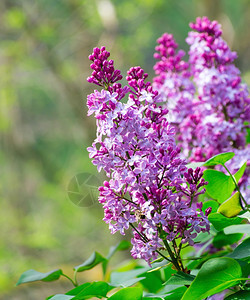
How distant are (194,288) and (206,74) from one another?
573mm

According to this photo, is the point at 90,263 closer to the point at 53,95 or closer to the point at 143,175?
the point at 143,175

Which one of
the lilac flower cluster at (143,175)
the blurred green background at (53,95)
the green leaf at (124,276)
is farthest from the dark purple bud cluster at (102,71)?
the blurred green background at (53,95)

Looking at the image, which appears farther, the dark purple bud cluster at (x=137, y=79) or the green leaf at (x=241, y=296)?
the dark purple bud cluster at (x=137, y=79)

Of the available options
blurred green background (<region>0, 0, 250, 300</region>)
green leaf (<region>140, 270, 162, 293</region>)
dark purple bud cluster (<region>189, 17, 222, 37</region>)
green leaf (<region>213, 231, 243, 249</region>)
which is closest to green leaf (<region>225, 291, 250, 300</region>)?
green leaf (<region>213, 231, 243, 249</region>)

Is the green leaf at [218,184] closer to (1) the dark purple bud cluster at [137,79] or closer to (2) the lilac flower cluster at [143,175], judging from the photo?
(2) the lilac flower cluster at [143,175]

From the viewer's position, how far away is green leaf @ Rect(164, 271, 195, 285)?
0.56m

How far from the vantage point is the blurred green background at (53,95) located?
4488 millimetres

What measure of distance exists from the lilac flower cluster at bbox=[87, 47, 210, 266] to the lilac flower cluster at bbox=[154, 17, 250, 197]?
1.01 ft

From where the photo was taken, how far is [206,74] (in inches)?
37.8

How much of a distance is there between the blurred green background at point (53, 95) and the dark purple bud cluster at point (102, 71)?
2577mm

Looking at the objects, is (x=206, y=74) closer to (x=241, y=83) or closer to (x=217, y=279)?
(x=241, y=83)

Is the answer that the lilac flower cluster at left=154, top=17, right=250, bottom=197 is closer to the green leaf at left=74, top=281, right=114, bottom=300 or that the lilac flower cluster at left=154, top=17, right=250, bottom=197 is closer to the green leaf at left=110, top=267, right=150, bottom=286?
the green leaf at left=110, top=267, right=150, bottom=286

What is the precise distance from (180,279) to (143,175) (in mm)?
142

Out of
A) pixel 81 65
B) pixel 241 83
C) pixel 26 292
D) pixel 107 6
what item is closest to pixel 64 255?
pixel 26 292
